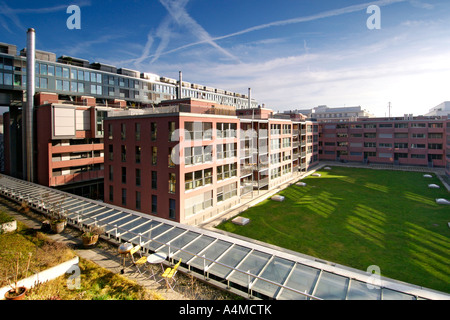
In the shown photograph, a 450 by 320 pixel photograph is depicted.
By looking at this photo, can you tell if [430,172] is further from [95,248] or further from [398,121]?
[95,248]

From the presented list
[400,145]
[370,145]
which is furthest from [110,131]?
[400,145]

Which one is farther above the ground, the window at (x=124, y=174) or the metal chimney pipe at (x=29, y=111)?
the metal chimney pipe at (x=29, y=111)

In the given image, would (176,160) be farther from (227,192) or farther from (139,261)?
(139,261)

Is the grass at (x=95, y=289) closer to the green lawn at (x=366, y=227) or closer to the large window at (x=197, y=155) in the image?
the large window at (x=197, y=155)

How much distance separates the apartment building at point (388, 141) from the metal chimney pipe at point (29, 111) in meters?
76.0

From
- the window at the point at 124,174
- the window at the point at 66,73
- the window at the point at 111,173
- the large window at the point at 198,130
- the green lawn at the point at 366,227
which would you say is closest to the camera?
the green lawn at the point at 366,227

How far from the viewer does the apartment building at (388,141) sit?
6950 centimetres

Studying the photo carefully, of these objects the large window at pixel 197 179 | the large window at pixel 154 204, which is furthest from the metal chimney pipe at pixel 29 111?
the large window at pixel 197 179

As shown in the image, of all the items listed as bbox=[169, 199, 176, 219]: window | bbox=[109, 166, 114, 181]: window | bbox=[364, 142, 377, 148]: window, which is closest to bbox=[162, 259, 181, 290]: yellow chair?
bbox=[169, 199, 176, 219]: window

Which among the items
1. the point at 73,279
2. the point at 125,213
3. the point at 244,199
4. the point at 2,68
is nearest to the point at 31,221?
the point at 125,213

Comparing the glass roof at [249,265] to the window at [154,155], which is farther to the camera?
the window at [154,155]

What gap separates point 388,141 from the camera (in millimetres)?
75062

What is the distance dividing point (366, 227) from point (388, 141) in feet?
189
